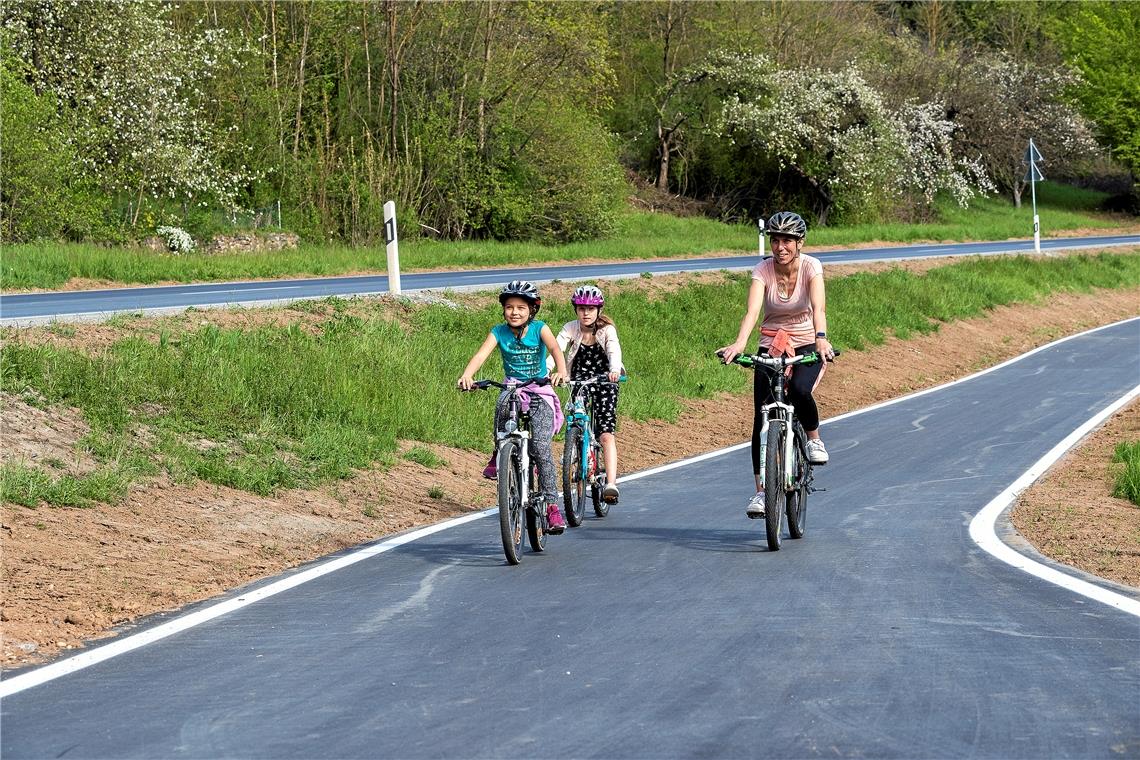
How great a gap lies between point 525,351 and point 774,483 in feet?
5.95

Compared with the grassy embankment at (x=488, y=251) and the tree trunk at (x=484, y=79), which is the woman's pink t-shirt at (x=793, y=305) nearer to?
the grassy embankment at (x=488, y=251)

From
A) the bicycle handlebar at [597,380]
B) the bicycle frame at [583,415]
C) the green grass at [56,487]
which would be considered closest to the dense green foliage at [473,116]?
the green grass at [56,487]

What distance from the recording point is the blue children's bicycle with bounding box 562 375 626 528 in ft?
33.9

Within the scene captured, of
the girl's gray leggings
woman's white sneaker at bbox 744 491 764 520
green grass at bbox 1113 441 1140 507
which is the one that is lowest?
green grass at bbox 1113 441 1140 507

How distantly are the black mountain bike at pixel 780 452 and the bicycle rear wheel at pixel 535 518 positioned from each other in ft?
4.49

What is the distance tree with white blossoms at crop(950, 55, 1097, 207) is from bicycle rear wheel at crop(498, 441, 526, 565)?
5507 cm

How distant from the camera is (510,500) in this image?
337 inches

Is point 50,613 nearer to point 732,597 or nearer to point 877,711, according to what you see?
point 732,597

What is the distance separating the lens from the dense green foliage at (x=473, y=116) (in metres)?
31.5

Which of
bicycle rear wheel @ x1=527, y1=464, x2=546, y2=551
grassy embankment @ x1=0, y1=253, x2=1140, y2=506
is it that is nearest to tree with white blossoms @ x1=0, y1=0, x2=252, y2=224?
grassy embankment @ x1=0, y1=253, x2=1140, y2=506

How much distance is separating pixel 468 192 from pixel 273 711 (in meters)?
34.3

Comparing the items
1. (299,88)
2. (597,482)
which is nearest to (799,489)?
(597,482)

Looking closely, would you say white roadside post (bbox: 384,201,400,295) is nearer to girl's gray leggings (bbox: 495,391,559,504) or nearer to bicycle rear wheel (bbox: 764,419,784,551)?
girl's gray leggings (bbox: 495,391,559,504)

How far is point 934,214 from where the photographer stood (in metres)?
55.9
